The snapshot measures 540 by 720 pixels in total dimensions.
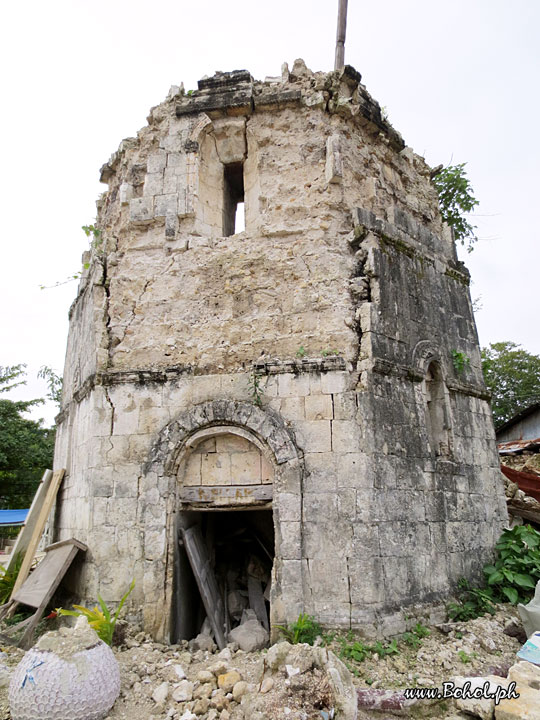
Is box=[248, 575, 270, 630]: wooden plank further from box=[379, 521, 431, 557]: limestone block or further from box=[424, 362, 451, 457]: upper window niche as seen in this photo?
box=[424, 362, 451, 457]: upper window niche

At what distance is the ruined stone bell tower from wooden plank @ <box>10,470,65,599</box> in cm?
24

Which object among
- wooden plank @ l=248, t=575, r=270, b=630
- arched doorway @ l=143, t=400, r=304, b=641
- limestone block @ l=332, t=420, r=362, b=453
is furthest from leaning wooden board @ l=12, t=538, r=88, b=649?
limestone block @ l=332, t=420, r=362, b=453

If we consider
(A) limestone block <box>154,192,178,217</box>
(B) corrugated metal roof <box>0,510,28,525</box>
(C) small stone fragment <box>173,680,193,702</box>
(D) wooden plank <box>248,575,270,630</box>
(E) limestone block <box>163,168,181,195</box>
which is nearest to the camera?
(C) small stone fragment <box>173,680,193,702</box>

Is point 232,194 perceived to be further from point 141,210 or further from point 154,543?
point 154,543

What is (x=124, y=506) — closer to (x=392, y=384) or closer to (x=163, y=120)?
(x=392, y=384)

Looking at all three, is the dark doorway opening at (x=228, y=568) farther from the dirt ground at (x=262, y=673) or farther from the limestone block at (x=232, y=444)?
the limestone block at (x=232, y=444)

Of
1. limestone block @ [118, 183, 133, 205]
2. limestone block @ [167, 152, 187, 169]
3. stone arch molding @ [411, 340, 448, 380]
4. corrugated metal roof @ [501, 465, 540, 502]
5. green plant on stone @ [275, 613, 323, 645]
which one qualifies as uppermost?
limestone block @ [167, 152, 187, 169]

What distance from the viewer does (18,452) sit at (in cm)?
1883

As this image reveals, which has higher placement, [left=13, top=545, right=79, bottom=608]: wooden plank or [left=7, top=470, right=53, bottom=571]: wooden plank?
[left=7, top=470, right=53, bottom=571]: wooden plank

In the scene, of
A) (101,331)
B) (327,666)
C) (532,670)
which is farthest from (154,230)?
(532,670)

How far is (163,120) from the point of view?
820 centimetres

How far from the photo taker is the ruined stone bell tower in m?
6.17

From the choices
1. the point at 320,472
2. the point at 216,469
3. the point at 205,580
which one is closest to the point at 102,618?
the point at 205,580

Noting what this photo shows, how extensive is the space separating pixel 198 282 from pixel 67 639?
4.60m
